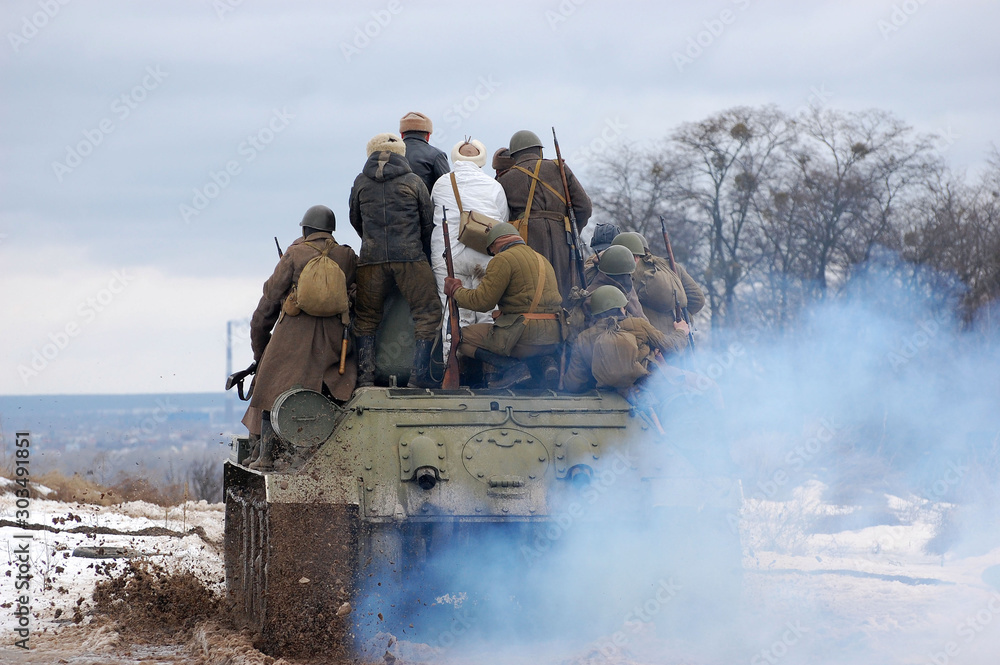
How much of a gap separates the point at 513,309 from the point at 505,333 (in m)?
0.16

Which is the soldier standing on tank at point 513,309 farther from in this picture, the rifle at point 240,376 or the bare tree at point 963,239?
the bare tree at point 963,239

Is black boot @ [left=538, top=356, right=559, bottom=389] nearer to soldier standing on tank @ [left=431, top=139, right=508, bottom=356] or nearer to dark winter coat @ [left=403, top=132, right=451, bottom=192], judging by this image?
soldier standing on tank @ [left=431, top=139, right=508, bottom=356]

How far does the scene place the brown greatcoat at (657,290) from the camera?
988 centimetres

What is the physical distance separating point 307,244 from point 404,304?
812 mm

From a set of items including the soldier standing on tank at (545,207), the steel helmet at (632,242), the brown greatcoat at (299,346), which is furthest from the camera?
the steel helmet at (632,242)

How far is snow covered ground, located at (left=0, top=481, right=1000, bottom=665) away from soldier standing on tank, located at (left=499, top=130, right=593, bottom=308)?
8.98 feet

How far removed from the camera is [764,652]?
7141 mm

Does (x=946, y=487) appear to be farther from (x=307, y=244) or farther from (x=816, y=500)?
(x=307, y=244)

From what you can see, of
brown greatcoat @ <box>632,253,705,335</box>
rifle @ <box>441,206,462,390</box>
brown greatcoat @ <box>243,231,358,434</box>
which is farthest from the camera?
brown greatcoat @ <box>632,253,705,335</box>

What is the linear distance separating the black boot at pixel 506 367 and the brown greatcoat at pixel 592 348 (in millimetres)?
297

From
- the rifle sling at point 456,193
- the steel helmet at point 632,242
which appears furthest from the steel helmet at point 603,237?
the rifle sling at point 456,193

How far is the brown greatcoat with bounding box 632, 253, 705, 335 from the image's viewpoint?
9883 mm

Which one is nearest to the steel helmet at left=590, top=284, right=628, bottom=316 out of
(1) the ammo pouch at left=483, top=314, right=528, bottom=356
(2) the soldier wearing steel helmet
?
(2) the soldier wearing steel helmet

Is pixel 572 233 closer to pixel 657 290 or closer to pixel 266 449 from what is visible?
pixel 657 290
